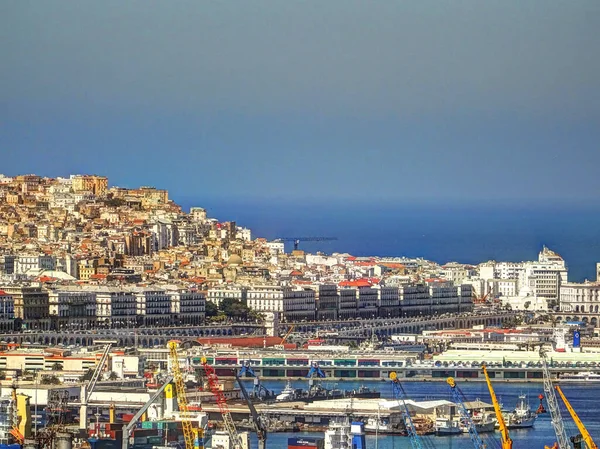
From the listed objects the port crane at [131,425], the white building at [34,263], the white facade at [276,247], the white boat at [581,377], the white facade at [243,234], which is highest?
the white facade at [243,234]

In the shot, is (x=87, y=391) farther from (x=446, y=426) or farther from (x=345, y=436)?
(x=345, y=436)

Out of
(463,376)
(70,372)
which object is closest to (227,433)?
(70,372)

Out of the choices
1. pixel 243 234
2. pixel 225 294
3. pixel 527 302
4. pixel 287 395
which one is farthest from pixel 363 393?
pixel 243 234

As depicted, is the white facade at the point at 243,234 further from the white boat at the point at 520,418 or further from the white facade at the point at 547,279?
the white boat at the point at 520,418

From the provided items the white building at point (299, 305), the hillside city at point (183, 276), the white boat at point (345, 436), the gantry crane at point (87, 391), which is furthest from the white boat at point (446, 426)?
the white building at point (299, 305)

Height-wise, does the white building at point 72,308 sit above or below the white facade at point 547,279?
below

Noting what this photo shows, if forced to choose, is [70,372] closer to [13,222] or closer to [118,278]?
[118,278]
